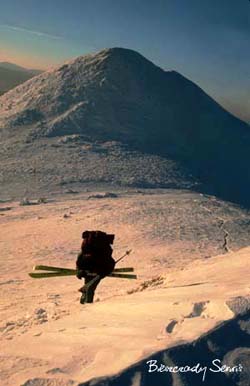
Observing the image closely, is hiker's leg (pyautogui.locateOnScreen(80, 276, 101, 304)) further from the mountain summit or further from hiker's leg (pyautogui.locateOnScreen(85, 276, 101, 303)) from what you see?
the mountain summit

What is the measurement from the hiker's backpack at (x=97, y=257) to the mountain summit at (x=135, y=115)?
40.2m

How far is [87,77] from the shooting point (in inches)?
2516

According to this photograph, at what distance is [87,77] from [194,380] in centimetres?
6138

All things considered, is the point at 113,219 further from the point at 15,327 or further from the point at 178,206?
the point at 15,327

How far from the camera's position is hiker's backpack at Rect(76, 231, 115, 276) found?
380 inches

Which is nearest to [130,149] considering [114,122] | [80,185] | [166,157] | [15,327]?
[166,157]
